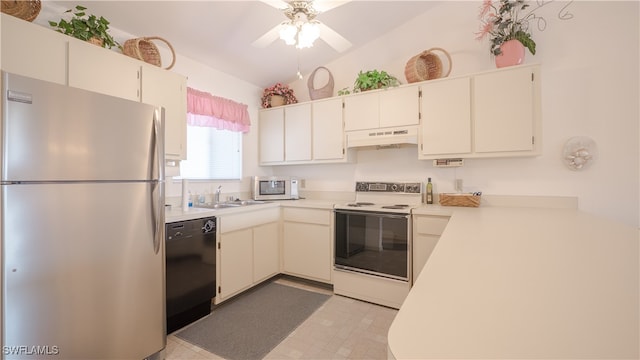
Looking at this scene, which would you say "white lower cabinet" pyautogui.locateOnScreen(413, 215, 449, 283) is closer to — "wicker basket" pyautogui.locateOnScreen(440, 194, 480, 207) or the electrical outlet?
"wicker basket" pyautogui.locateOnScreen(440, 194, 480, 207)

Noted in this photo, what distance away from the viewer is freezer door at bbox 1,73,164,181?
1.19 meters

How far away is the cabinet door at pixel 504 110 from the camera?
218 centimetres

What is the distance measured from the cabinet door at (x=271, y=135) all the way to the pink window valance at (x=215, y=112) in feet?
0.71

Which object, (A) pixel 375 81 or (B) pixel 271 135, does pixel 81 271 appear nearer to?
(B) pixel 271 135

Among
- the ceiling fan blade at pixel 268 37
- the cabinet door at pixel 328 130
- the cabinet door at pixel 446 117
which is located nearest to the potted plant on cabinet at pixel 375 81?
the cabinet door at pixel 328 130

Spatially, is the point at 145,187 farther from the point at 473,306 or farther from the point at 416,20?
the point at 416,20

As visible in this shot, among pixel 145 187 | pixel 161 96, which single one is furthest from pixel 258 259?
pixel 161 96

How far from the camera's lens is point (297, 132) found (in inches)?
Answer: 129

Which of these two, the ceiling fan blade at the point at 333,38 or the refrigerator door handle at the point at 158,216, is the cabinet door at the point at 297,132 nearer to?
the ceiling fan blade at the point at 333,38

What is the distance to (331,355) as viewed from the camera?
179 cm

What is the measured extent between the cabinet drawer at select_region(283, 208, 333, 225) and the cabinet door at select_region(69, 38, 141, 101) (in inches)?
68.8

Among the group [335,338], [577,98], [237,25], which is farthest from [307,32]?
[577,98]

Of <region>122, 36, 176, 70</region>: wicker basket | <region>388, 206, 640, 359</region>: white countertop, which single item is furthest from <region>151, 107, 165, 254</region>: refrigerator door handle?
<region>388, 206, 640, 359</region>: white countertop

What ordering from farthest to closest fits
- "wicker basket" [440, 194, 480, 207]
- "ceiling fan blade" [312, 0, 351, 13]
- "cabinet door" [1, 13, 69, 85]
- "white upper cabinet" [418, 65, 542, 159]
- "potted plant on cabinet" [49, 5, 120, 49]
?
"wicker basket" [440, 194, 480, 207] → "white upper cabinet" [418, 65, 542, 159] → "potted plant on cabinet" [49, 5, 120, 49] → "ceiling fan blade" [312, 0, 351, 13] → "cabinet door" [1, 13, 69, 85]
